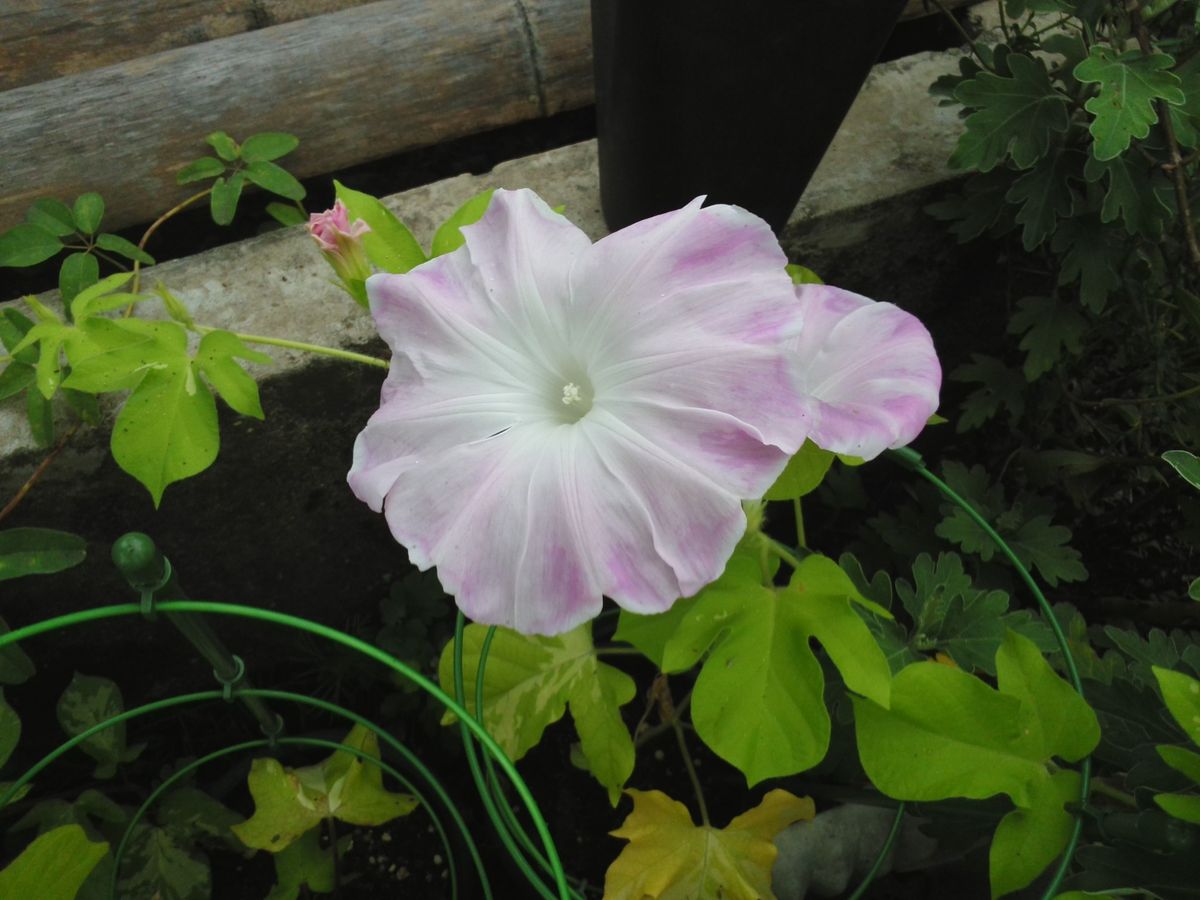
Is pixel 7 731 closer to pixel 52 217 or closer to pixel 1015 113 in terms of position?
pixel 52 217

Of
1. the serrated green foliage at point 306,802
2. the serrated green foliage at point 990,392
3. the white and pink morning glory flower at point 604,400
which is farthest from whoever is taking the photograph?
the serrated green foliage at point 990,392

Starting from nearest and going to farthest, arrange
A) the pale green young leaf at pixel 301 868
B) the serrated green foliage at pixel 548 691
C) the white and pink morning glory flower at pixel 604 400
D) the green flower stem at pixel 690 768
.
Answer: the white and pink morning glory flower at pixel 604 400 < the serrated green foliage at pixel 548 691 < the green flower stem at pixel 690 768 < the pale green young leaf at pixel 301 868

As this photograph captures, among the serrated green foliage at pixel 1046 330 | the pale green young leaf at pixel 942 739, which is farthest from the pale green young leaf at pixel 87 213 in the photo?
the serrated green foliage at pixel 1046 330

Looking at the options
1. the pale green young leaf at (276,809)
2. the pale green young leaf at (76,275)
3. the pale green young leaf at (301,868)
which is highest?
the pale green young leaf at (76,275)

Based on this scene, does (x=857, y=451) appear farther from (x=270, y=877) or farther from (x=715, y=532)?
(x=270, y=877)

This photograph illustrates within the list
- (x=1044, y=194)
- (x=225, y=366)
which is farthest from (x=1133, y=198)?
(x=225, y=366)

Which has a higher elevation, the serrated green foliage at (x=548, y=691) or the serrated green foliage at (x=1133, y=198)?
the serrated green foliage at (x=1133, y=198)

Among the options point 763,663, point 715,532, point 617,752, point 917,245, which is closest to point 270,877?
point 617,752

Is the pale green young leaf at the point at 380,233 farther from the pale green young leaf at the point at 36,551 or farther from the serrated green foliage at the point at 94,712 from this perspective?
the serrated green foliage at the point at 94,712
